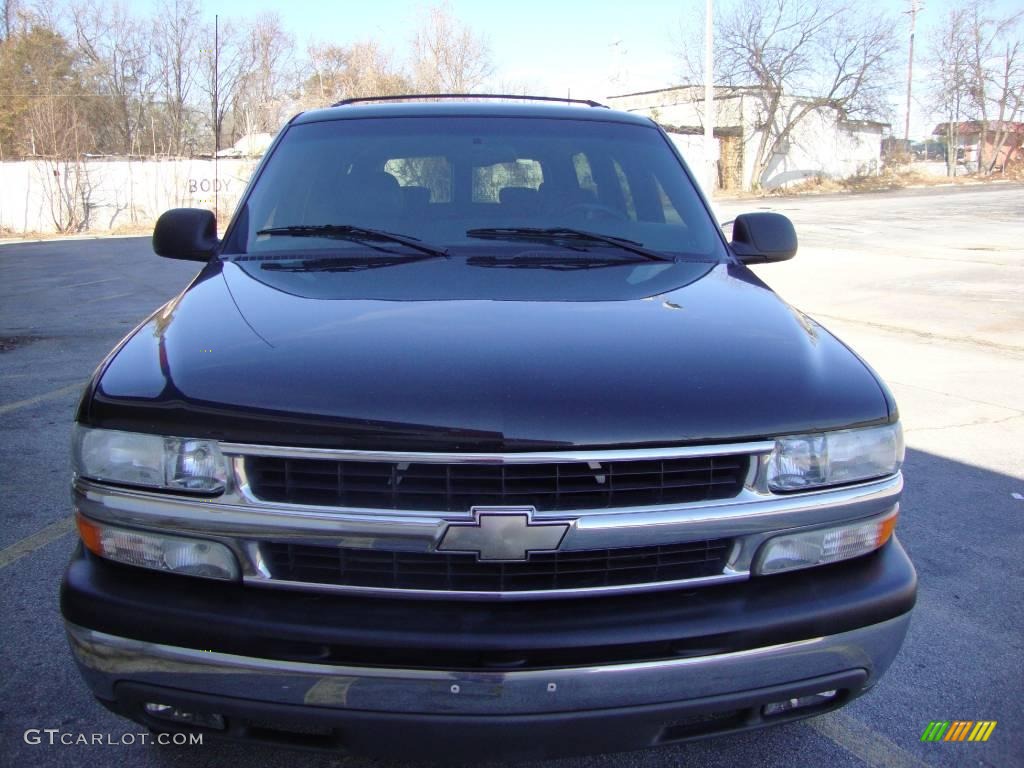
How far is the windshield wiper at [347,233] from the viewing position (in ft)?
9.36

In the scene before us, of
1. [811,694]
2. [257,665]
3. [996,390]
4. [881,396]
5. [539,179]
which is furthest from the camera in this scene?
[996,390]

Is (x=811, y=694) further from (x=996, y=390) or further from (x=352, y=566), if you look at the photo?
(x=996, y=390)

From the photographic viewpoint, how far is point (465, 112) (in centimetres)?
345

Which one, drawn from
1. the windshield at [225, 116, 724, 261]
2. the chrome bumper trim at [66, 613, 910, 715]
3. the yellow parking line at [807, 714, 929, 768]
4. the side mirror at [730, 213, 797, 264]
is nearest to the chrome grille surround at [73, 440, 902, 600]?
the chrome bumper trim at [66, 613, 910, 715]

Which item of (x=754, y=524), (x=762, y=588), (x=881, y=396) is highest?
(x=881, y=396)

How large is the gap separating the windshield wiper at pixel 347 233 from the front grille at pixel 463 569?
49.9 inches

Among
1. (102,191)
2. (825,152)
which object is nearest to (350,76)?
(102,191)

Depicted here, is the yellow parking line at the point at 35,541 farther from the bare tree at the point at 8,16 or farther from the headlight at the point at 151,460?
the bare tree at the point at 8,16

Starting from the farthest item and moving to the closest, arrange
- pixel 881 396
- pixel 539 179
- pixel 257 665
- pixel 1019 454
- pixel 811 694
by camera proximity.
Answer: pixel 1019 454, pixel 539 179, pixel 881 396, pixel 811 694, pixel 257 665

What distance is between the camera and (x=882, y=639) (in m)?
1.94

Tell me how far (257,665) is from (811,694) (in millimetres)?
1165

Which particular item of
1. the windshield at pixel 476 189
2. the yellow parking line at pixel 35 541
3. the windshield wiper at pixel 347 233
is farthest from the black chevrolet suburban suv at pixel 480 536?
the yellow parking line at pixel 35 541

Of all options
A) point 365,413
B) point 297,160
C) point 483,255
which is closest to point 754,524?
point 365,413

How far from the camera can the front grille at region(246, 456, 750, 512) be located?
1.76m
